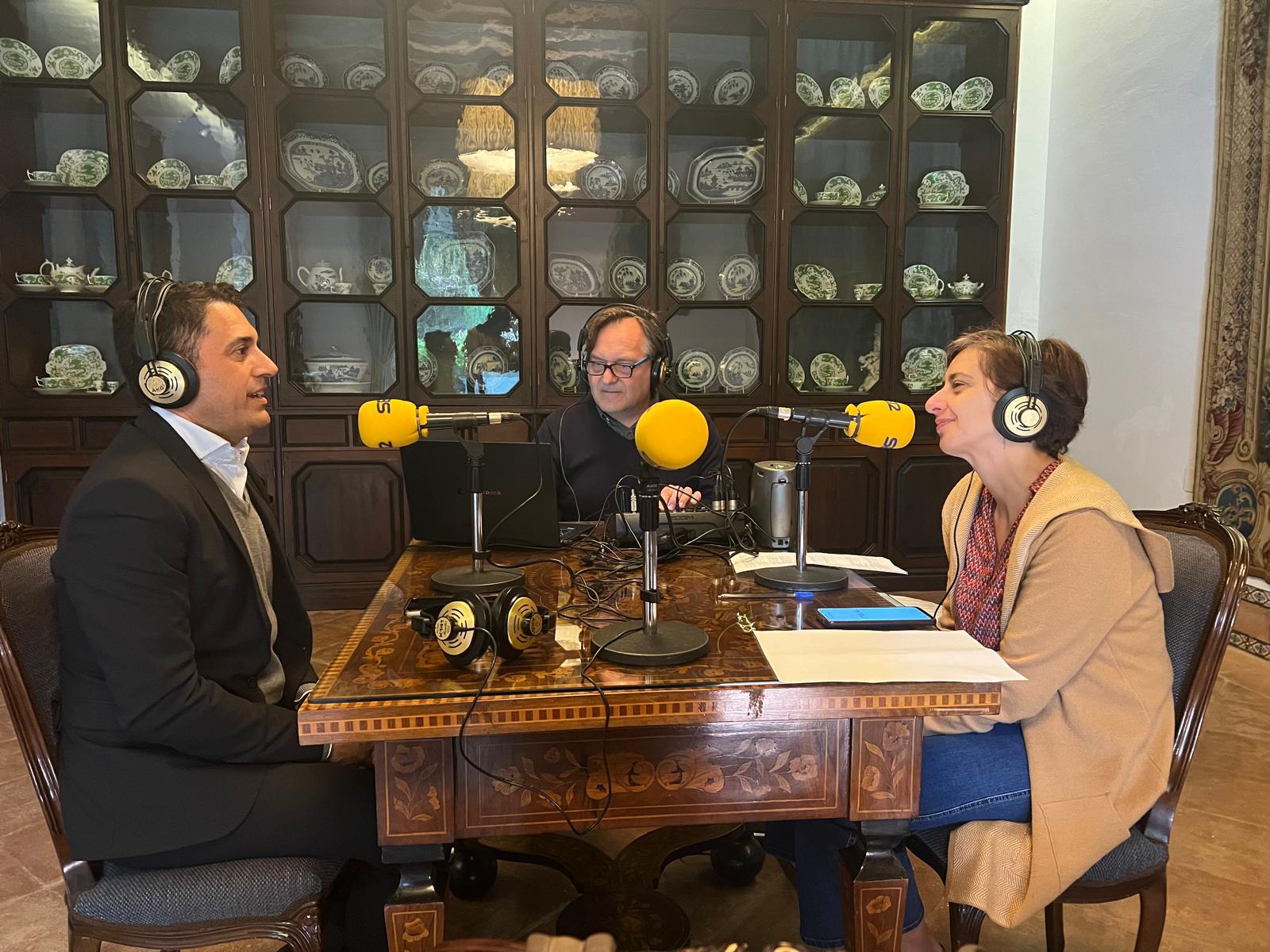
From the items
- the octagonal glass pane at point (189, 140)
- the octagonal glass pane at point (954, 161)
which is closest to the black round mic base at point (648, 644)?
the octagonal glass pane at point (189, 140)

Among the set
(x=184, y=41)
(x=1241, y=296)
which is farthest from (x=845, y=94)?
(x=184, y=41)

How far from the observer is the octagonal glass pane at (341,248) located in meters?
3.97

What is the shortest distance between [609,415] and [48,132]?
3158mm

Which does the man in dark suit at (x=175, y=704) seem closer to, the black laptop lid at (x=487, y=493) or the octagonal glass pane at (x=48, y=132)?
the black laptop lid at (x=487, y=493)

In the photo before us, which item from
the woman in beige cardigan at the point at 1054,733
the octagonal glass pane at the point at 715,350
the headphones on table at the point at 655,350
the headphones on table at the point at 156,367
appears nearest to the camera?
the woman in beige cardigan at the point at 1054,733

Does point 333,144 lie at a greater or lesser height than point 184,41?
lesser

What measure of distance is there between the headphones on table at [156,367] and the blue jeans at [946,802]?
4.24ft

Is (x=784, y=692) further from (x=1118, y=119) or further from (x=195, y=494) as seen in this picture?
(x=1118, y=119)

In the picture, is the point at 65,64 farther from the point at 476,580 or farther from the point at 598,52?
the point at 476,580

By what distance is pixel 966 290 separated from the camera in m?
4.23

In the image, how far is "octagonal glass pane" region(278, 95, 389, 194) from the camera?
3.83 meters

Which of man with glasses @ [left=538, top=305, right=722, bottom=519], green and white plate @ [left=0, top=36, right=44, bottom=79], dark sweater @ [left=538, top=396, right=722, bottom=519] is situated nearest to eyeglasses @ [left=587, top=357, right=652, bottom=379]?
man with glasses @ [left=538, top=305, right=722, bottom=519]

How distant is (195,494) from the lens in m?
1.35

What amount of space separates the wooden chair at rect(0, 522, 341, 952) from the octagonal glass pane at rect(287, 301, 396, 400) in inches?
112
